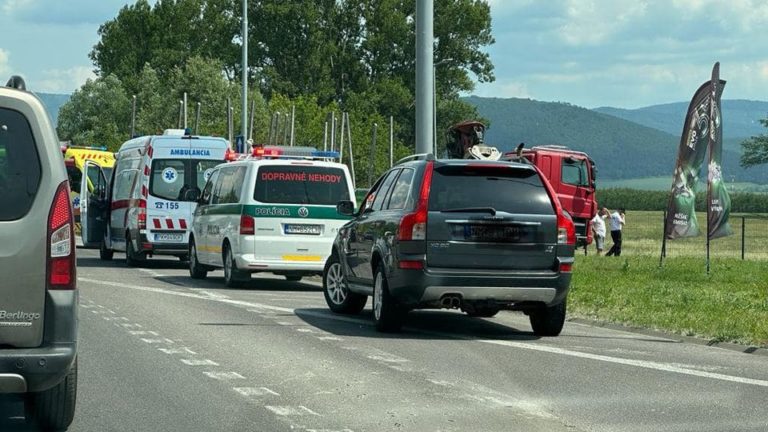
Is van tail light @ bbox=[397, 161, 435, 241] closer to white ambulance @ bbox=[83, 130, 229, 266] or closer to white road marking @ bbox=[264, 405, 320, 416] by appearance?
white road marking @ bbox=[264, 405, 320, 416]

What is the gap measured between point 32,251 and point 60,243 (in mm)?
163

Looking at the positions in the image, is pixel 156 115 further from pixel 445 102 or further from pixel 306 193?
pixel 306 193

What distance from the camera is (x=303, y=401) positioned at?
9586 millimetres

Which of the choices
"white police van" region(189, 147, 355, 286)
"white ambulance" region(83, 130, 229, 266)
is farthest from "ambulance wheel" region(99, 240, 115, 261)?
"white police van" region(189, 147, 355, 286)

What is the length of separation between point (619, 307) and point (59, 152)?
11381mm

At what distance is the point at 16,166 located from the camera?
7598 mm

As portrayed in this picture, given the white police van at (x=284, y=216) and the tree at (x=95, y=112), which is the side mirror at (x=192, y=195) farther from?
the tree at (x=95, y=112)

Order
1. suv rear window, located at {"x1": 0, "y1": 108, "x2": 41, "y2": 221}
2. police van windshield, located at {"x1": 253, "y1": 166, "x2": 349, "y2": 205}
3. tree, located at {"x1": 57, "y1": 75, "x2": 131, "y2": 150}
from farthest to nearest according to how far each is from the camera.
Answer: tree, located at {"x1": 57, "y1": 75, "x2": 131, "y2": 150} → police van windshield, located at {"x1": 253, "y1": 166, "x2": 349, "y2": 205} → suv rear window, located at {"x1": 0, "y1": 108, "x2": 41, "y2": 221}

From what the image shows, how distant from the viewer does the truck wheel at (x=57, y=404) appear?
27.1ft

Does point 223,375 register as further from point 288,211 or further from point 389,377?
point 288,211

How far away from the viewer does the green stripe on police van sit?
21.4 meters

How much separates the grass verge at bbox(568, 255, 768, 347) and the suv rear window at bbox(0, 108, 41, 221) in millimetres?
8208

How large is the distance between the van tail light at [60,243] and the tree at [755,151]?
120m

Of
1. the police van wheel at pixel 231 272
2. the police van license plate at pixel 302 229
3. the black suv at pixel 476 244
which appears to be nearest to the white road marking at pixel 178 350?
the black suv at pixel 476 244
